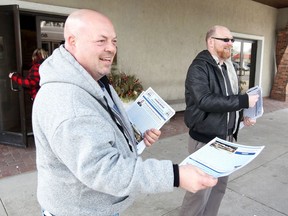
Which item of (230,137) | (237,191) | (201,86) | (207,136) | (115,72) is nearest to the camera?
(201,86)

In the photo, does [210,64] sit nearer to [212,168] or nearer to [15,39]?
[212,168]

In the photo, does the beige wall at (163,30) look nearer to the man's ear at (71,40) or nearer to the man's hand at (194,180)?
the man's ear at (71,40)

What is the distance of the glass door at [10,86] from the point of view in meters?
4.06

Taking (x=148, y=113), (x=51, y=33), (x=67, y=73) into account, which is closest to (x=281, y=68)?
(x=51, y=33)

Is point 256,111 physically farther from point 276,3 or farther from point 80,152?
point 276,3

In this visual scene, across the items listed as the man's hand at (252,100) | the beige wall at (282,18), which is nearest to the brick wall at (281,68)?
the beige wall at (282,18)

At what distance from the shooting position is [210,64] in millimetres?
2107

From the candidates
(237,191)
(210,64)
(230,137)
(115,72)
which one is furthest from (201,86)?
(115,72)

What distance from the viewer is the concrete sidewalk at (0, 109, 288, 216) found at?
8.75 feet

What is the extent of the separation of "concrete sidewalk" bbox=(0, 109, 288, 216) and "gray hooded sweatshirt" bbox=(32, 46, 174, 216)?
5.42 feet

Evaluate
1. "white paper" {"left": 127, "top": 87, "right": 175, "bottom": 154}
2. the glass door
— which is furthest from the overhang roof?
"white paper" {"left": 127, "top": 87, "right": 175, "bottom": 154}

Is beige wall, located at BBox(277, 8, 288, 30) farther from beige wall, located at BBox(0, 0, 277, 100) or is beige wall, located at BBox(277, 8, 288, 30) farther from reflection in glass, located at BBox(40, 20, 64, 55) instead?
reflection in glass, located at BBox(40, 20, 64, 55)

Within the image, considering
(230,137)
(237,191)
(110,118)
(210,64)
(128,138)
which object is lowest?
(237,191)

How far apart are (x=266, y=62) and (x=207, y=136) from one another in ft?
30.1
